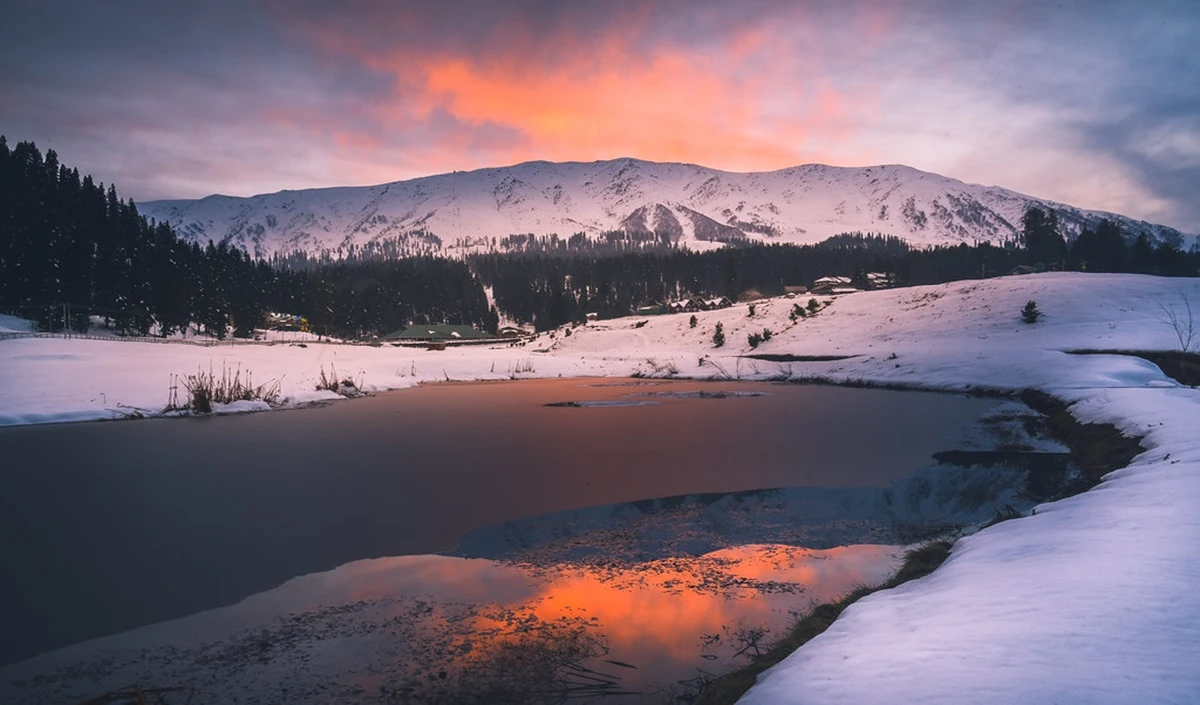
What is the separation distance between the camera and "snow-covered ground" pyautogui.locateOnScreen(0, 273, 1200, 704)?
16.0ft

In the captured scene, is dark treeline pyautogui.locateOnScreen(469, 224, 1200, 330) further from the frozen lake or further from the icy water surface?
the icy water surface

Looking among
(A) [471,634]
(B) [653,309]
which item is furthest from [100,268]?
(A) [471,634]

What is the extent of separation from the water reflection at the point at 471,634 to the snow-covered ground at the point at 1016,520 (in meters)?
1.46

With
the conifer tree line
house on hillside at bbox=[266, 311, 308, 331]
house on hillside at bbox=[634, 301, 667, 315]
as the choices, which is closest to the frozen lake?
the conifer tree line

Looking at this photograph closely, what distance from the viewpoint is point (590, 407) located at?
1303 inches

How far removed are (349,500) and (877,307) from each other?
64.3m

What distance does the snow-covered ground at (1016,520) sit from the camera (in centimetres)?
486

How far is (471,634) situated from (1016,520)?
8803 millimetres

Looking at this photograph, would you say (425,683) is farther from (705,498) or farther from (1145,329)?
(1145,329)

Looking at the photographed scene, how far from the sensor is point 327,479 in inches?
656

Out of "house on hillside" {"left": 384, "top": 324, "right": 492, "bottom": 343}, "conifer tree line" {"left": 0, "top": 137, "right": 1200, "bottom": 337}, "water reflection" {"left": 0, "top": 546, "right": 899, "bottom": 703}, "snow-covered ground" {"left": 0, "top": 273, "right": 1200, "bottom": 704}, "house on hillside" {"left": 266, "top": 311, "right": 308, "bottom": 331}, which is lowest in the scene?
"water reflection" {"left": 0, "top": 546, "right": 899, "bottom": 703}

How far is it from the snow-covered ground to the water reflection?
1.46 meters

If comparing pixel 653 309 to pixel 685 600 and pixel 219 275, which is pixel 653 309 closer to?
pixel 219 275

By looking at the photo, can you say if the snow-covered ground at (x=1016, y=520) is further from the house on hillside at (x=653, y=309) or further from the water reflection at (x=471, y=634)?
the house on hillside at (x=653, y=309)
